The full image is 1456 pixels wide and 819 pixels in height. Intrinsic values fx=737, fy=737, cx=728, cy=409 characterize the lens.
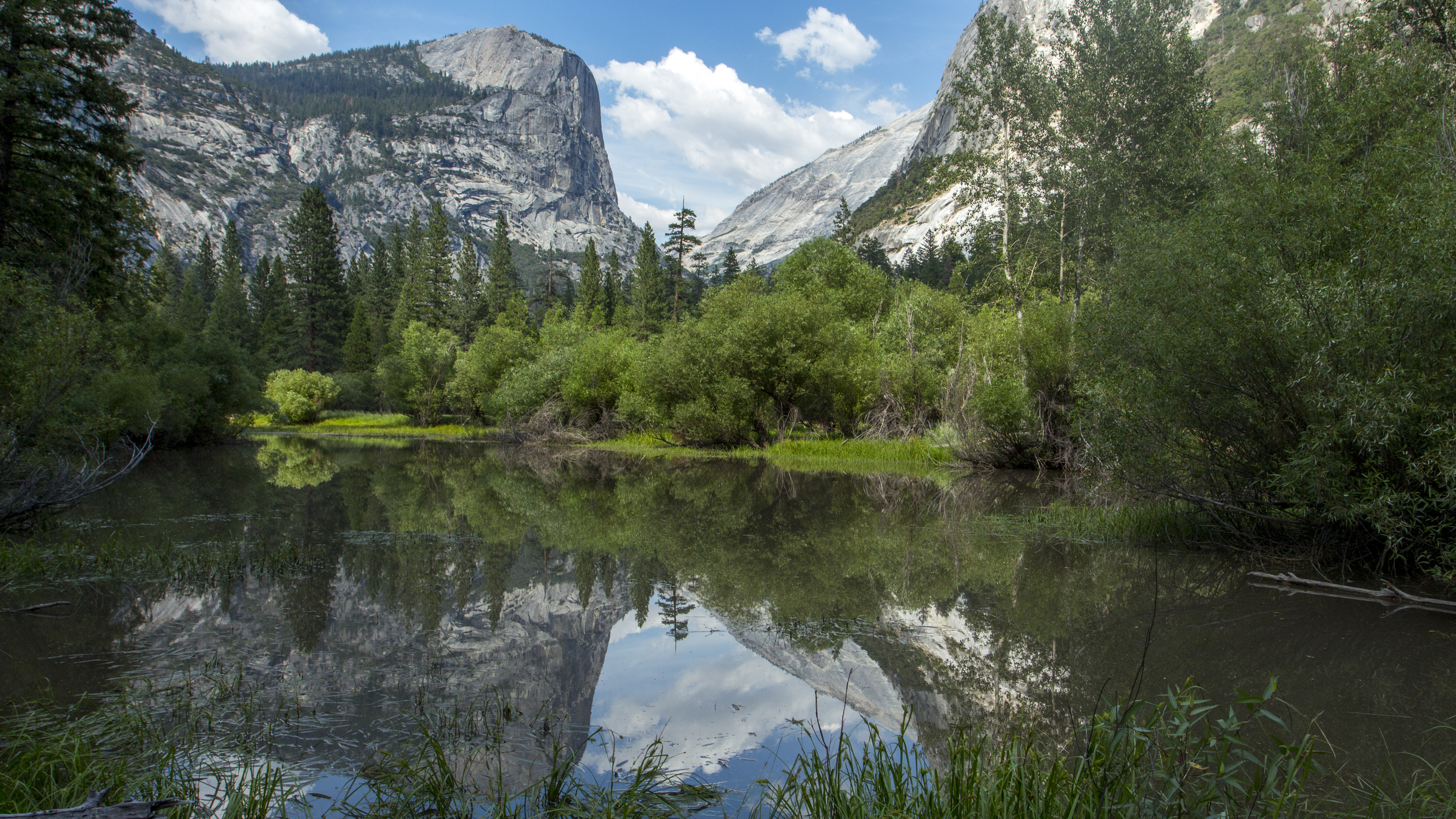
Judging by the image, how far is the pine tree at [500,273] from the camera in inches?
2579

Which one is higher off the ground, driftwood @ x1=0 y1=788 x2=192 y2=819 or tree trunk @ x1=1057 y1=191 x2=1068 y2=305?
tree trunk @ x1=1057 y1=191 x2=1068 y2=305

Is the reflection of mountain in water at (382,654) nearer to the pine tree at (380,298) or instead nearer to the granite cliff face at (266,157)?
the pine tree at (380,298)

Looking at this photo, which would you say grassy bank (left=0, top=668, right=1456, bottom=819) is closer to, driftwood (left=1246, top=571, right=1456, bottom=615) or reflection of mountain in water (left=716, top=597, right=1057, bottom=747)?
reflection of mountain in water (left=716, top=597, right=1057, bottom=747)

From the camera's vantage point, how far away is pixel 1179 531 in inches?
383

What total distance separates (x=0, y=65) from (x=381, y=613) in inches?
618

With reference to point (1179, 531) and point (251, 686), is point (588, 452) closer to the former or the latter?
point (1179, 531)

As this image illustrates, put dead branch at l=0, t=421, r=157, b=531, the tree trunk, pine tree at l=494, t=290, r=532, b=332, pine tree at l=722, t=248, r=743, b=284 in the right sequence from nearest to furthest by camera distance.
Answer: dead branch at l=0, t=421, r=157, b=531, the tree trunk, pine tree at l=494, t=290, r=532, b=332, pine tree at l=722, t=248, r=743, b=284

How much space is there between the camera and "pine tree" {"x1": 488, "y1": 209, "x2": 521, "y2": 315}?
65500 millimetres

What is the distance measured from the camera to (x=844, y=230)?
6162 centimetres

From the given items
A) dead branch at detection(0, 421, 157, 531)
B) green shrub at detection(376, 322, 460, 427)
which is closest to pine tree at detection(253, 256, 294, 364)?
green shrub at detection(376, 322, 460, 427)

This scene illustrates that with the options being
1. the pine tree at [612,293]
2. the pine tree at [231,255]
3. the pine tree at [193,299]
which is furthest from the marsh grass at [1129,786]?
the pine tree at [231,255]

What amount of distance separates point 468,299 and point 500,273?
4002mm

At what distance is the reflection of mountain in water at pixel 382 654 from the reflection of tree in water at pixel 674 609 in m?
0.43

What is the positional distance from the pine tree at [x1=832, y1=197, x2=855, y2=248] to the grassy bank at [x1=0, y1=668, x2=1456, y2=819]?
197ft
